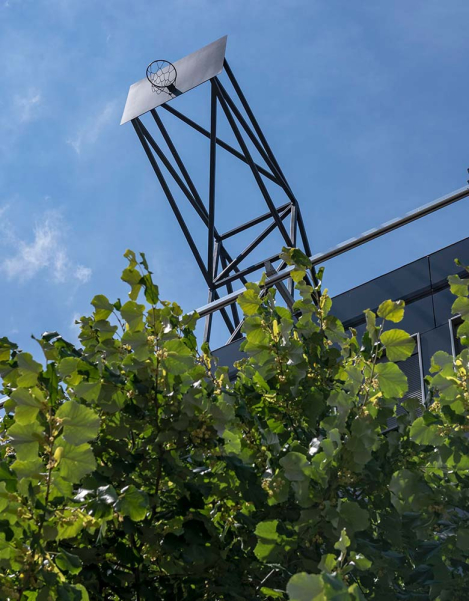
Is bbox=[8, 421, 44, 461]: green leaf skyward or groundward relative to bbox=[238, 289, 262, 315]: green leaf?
groundward

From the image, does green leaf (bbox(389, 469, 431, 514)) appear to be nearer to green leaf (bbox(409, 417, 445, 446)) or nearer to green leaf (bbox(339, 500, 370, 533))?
green leaf (bbox(409, 417, 445, 446))

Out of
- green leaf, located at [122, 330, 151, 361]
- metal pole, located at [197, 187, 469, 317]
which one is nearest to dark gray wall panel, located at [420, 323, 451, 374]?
metal pole, located at [197, 187, 469, 317]

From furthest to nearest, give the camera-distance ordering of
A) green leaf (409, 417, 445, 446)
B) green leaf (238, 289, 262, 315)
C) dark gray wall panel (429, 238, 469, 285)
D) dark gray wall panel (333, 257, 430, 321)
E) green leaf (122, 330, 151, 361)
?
dark gray wall panel (333, 257, 430, 321), dark gray wall panel (429, 238, 469, 285), green leaf (238, 289, 262, 315), green leaf (409, 417, 445, 446), green leaf (122, 330, 151, 361)

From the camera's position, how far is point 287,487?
136 inches

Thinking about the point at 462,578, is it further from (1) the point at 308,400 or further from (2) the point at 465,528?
(1) the point at 308,400

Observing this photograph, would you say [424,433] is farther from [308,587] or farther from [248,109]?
[248,109]

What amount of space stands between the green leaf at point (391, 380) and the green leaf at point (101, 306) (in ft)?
3.79

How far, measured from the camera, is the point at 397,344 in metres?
3.66

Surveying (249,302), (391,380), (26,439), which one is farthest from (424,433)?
(26,439)

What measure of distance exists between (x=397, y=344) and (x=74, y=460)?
1461 millimetres

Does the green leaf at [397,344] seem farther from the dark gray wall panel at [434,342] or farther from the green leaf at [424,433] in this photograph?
the dark gray wall panel at [434,342]

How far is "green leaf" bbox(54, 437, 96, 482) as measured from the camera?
2836 mm

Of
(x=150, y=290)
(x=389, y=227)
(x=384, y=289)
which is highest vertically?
(x=389, y=227)

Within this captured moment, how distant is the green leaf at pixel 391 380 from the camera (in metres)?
3.71
